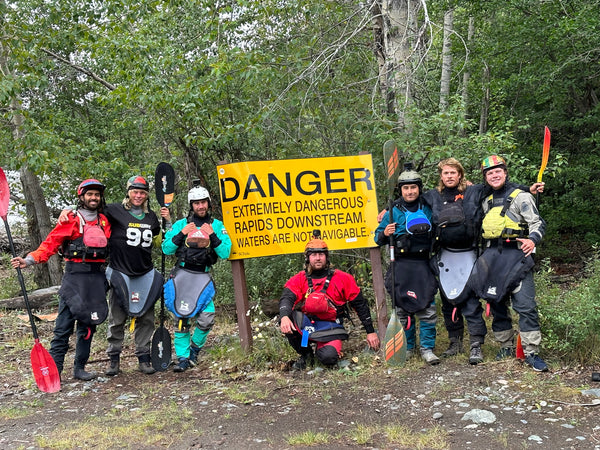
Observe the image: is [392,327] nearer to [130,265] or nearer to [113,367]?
[130,265]

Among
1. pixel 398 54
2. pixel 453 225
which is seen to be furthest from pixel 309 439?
pixel 398 54

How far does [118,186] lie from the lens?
10484 mm

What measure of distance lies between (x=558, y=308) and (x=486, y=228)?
111cm

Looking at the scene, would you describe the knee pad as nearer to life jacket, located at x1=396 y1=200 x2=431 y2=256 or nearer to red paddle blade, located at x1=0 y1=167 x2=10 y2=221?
life jacket, located at x1=396 y1=200 x2=431 y2=256

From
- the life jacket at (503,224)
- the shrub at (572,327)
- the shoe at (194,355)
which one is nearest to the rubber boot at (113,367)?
the shoe at (194,355)

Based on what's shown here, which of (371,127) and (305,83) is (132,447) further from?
(305,83)

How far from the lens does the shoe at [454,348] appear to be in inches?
233

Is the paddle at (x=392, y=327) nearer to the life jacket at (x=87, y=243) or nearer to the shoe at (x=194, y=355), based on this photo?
the shoe at (x=194, y=355)

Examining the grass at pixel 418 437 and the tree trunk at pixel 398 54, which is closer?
the grass at pixel 418 437

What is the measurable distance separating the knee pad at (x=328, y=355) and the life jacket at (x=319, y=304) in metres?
0.31

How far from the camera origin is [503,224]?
210 inches

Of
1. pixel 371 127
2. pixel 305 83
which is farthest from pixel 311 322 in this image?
pixel 305 83

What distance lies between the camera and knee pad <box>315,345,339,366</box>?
583 centimetres

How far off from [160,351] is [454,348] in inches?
126
